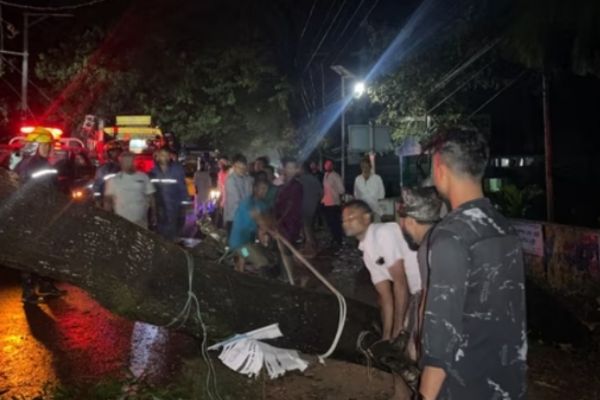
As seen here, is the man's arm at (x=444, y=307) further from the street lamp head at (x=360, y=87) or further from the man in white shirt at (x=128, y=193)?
the street lamp head at (x=360, y=87)

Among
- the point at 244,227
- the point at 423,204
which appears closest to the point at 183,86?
the point at 244,227

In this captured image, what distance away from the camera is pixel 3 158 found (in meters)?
10.9

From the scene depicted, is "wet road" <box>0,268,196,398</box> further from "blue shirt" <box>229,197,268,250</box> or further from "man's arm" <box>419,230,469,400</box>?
"man's arm" <box>419,230,469,400</box>

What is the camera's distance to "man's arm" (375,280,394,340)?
4.04 metres

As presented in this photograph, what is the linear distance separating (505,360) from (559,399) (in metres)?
3.00

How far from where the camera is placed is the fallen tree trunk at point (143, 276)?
297 centimetres

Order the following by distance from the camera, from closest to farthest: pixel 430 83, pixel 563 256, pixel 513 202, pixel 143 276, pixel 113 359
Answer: pixel 143 276, pixel 113 359, pixel 563 256, pixel 513 202, pixel 430 83

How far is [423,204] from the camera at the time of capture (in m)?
3.53

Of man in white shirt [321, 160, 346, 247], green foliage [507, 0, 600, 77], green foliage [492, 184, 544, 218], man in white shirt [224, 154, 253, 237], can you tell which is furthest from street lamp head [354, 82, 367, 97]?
green foliage [507, 0, 600, 77]

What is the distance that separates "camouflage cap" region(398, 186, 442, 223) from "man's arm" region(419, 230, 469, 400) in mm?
1535

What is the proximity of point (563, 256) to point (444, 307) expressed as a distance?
6.59m

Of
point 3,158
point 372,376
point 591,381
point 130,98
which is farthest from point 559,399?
point 130,98

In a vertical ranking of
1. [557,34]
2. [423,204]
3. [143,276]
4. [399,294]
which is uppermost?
[557,34]

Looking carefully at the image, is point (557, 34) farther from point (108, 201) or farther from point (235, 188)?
point (108, 201)
